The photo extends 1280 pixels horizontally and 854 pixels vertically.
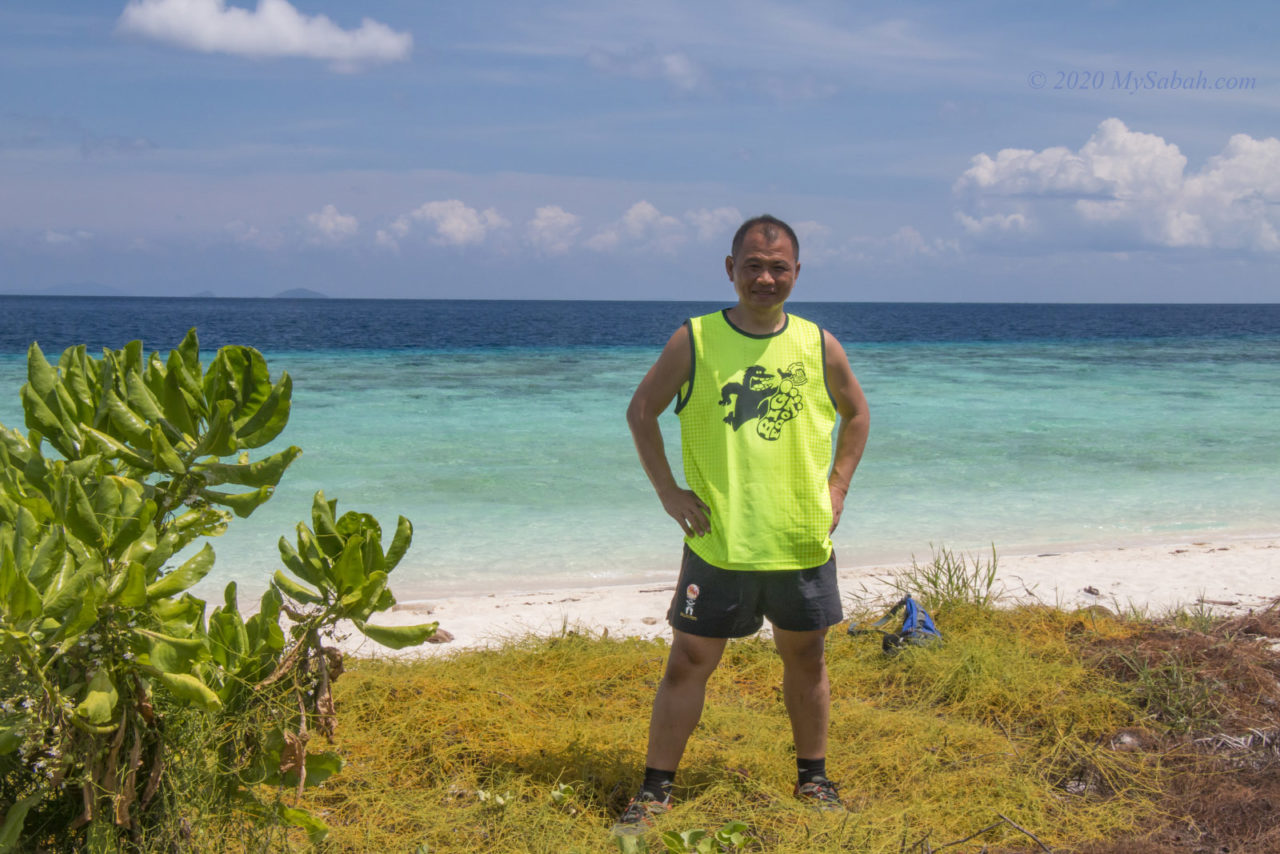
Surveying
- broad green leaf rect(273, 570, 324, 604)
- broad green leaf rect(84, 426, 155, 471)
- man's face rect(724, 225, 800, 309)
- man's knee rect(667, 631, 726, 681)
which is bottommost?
man's knee rect(667, 631, 726, 681)

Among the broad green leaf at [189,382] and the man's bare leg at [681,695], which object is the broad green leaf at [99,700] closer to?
the broad green leaf at [189,382]

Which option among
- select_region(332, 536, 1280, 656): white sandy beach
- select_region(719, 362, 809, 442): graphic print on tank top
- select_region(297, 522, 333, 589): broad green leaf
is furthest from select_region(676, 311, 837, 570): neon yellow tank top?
select_region(332, 536, 1280, 656): white sandy beach

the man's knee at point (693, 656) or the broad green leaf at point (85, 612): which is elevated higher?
the broad green leaf at point (85, 612)

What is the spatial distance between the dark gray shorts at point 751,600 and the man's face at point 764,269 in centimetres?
81

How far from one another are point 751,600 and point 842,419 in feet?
2.15

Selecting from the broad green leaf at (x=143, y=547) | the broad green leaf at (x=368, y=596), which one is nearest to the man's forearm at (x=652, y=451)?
the broad green leaf at (x=368, y=596)

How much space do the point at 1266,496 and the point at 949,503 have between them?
353 cm

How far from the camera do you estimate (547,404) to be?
18734 mm

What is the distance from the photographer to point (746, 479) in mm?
2820

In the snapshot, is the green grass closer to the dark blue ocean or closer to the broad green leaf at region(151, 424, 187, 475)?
the broad green leaf at region(151, 424, 187, 475)

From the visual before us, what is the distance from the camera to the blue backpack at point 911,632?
4.37m

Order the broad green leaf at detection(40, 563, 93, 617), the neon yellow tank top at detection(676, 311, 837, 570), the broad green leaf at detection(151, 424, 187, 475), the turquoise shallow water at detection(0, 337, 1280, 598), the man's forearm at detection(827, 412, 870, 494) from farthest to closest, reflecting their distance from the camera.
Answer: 1. the turquoise shallow water at detection(0, 337, 1280, 598)
2. the man's forearm at detection(827, 412, 870, 494)
3. the neon yellow tank top at detection(676, 311, 837, 570)
4. the broad green leaf at detection(151, 424, 187, 475)
5. the broad green leaf at detection(40, 563, 93, 617)

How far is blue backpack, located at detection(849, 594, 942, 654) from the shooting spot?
172 inches

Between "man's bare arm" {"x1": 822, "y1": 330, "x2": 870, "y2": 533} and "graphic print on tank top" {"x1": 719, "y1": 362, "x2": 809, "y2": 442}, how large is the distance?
18 cm
